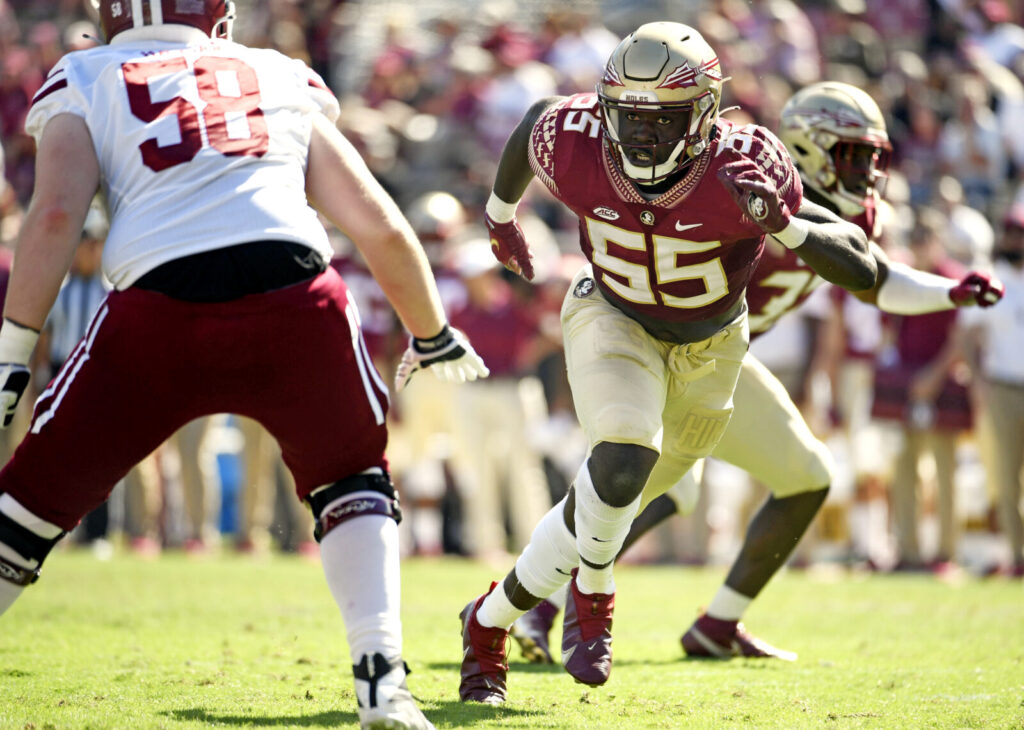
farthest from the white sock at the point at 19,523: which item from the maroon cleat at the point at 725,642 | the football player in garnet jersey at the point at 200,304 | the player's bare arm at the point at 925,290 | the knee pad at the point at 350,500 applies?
the player's bare arm at the point at 925,290

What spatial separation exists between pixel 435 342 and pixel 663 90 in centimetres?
108

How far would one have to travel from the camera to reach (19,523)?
10.5 feet

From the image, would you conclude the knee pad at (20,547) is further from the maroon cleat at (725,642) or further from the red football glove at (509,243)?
the maroon cleat at (725,642)

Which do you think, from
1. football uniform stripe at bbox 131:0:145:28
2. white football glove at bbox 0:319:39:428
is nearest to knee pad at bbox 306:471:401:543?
white football glove at bbox 0:319:39:428

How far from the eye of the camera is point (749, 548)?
5.29 metres

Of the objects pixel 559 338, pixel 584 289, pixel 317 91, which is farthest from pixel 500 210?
pixel 559 338

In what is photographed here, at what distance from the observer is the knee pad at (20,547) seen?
321 centimetres

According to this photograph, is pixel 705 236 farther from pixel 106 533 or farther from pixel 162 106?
pixel 106 533

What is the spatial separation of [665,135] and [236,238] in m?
1.42

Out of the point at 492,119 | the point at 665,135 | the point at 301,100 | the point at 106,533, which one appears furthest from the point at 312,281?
the point at 492,119

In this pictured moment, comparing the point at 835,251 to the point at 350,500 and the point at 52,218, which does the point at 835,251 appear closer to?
the point at 350,500

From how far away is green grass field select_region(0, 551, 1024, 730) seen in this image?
3893mm

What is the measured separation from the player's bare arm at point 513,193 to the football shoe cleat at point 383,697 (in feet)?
5.97

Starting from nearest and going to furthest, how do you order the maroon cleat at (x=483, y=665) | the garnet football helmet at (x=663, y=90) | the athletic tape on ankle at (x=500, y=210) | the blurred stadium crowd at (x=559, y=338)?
1. the garnet football helmet at (x=663, y=90)
2. the maroon cleat at (x=483, y=665)
3. the athletic tape on ankle at (x=500, y=210)
4. the blurred stadium crowd at (x=559, y=338)
